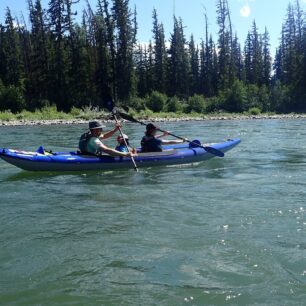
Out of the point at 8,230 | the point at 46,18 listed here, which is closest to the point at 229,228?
the point at 8,230

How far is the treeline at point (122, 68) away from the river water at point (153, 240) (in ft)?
98.2

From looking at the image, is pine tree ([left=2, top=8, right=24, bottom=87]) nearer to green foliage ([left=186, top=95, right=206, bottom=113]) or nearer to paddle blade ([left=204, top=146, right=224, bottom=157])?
green foliage ([left=186, top=95, right=206, bottom=113])

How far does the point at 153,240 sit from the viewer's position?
211 inches

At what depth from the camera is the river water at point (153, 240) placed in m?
4.05

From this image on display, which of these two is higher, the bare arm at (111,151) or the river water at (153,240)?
the bare arm at (111,151)

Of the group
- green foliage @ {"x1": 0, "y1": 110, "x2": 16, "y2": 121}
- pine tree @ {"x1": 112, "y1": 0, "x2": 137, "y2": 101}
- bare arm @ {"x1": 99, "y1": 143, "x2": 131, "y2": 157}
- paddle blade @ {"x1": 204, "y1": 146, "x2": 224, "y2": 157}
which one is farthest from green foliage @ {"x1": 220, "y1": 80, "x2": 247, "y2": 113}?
bare arm @ {"x1": 99, "y1": 143, "x2": 131, "y2": 157}

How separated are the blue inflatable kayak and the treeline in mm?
27466

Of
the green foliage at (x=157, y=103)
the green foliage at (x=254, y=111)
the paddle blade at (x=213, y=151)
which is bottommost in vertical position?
the paddle blade at (x=213, y=151)

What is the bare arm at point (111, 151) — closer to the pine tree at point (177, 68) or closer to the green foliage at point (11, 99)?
the green foliage at point (11, 99)

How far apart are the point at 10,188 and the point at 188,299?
544 centimetres

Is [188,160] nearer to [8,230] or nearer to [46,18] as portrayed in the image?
[8,230]

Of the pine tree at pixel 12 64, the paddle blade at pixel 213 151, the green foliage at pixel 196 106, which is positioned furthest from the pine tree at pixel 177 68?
the paddle blade at pixel 213 151

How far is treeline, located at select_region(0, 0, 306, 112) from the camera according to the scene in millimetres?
39125

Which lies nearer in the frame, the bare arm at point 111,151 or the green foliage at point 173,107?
the bare arm at point 111,151
